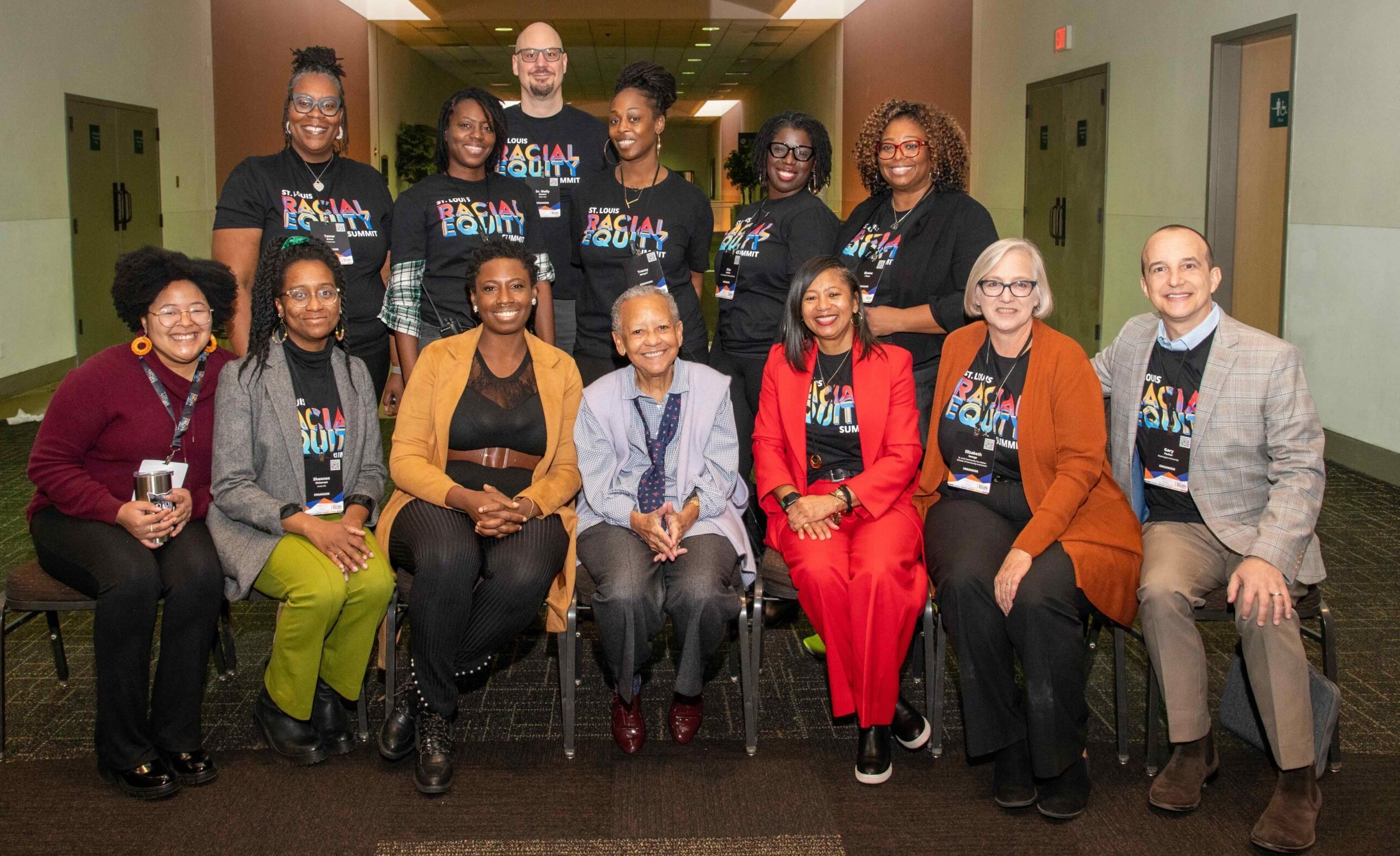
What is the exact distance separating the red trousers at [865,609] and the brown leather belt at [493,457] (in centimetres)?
83

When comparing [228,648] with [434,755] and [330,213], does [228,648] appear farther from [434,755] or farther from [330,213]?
[330,213]

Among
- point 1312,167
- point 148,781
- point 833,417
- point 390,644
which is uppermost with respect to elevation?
point 1312,167

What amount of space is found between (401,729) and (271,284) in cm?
122

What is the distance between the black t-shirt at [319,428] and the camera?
299cm

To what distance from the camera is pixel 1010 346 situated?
2.94m

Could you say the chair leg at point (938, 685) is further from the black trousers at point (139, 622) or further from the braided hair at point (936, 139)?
the black trousers at point (139, 622)

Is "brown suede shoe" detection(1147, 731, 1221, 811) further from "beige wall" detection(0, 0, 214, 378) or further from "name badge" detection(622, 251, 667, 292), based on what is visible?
"beige wall" detection(0, 0, 214, 378)

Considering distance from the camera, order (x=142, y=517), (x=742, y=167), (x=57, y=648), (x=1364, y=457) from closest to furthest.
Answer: (x=142, y=517)
(x=57, y=648)
(x=1364, y=457)
(x=742, y=167)

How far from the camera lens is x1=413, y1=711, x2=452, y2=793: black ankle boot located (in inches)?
106

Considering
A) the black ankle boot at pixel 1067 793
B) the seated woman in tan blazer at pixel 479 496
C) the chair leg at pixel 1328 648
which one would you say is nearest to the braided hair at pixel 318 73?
the seated woman in tan blazer at pixel 479 496

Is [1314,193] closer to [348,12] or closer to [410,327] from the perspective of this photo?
[410,327]

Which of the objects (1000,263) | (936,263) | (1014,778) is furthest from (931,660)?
(936,263)

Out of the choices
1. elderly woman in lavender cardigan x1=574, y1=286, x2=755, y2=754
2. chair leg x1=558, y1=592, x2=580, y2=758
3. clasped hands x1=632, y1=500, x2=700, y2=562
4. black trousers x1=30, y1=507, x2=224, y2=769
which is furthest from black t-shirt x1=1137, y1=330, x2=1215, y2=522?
black trousers x1=30, y1=507, x2=224, y2=769

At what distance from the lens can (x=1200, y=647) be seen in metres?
2.63
